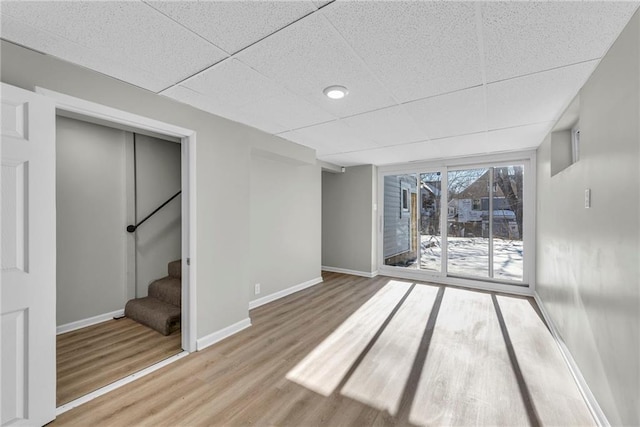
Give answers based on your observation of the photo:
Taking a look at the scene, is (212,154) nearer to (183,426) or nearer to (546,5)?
(183,426)

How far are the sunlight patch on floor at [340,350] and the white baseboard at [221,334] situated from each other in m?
0.94

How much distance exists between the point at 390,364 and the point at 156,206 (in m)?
3.54

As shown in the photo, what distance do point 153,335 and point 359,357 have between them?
7.18ft

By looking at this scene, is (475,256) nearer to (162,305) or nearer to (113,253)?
(162,305)

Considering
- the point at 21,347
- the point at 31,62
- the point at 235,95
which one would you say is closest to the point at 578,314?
the point at 235,95

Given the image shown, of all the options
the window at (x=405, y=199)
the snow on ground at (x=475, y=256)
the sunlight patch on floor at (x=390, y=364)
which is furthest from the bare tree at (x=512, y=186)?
the sunlight patch on floor at (x=390, y=364)

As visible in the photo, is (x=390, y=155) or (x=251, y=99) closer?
(x=251, y=99)

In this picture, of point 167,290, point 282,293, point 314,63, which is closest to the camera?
point 314,63

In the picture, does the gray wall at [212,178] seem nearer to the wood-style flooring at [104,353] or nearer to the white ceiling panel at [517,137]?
the wood-style flooring at [104,353]

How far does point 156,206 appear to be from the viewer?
3816 mm

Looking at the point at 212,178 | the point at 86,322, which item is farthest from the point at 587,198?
the point at 86,322

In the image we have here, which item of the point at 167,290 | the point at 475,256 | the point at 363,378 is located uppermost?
the point at 475,256

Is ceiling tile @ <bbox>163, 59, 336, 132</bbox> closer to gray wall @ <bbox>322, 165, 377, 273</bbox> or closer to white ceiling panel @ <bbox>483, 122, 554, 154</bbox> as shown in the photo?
white ceiling panel @ <bbox>483, 122, 554, 154</bbox>

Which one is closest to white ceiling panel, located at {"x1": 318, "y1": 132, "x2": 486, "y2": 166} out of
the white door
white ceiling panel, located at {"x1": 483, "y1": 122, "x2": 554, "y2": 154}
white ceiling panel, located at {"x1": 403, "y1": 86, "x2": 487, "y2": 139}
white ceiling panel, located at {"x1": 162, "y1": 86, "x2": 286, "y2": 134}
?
white ceiling panel, located at {"x1": 483, "y1": 122, "x2": 554, "y2": 154}
